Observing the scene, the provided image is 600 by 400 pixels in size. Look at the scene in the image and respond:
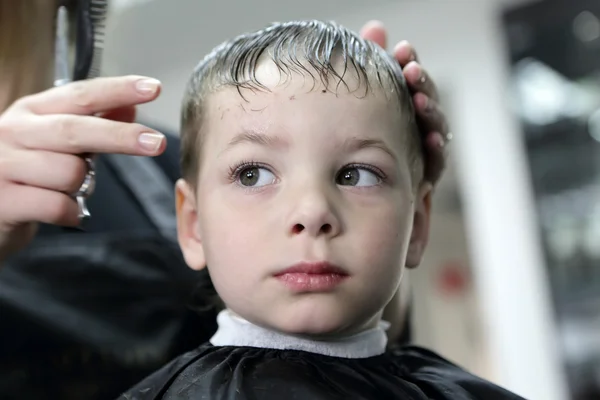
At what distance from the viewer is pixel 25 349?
0.77 meters

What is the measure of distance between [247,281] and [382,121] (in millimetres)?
192

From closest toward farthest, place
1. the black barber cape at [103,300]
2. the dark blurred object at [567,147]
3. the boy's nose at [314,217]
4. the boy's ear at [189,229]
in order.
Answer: the boy's nose at [314,217] < the boy's ear at [189,229] < the black barber cape at [103,300] < the dark blurred object at [567,147]

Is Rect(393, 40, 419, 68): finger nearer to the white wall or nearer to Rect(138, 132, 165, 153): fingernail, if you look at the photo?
Rect(138, 132, 165, 153): fingernail

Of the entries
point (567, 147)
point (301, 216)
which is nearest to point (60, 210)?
point (301, 216)

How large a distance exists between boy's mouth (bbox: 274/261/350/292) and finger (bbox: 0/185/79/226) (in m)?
0.22

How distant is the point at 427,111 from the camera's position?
68 centimetres

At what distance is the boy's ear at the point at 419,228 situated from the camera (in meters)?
0.67

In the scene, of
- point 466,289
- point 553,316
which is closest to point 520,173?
point 553,316

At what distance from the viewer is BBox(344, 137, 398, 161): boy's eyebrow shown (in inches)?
22.0

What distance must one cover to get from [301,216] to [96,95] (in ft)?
0.79

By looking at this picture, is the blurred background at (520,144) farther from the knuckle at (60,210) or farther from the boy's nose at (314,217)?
the boy's nose at (314,217)

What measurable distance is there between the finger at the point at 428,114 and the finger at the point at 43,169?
353 millimetres

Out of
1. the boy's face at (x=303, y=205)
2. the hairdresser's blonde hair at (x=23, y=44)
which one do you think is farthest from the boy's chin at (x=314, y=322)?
the hairdresser's blonde hair at (x=23, y=44)

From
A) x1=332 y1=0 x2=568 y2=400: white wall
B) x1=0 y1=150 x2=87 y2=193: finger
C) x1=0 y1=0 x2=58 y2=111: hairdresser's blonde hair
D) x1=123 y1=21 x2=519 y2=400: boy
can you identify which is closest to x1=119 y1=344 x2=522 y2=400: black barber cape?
x1=123 y1=21 x2=519 y2=400: boy
